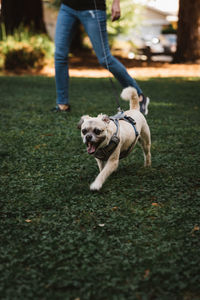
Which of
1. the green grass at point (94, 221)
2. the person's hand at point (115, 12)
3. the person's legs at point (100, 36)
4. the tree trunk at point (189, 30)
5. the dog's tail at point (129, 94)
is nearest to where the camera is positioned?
the green grass at point (94, 221)

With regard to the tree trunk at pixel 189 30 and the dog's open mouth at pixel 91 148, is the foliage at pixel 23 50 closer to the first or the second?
the tree trunk at pixel 189 30

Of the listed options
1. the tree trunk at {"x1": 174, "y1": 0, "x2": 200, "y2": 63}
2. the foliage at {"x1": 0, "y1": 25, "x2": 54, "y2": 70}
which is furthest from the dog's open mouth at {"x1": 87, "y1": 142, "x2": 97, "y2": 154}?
the tree trunk at {"x1": 174, "y1": 0, "x2": 200, "y2": 63}

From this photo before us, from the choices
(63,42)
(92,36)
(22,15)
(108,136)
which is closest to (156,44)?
(22,15)

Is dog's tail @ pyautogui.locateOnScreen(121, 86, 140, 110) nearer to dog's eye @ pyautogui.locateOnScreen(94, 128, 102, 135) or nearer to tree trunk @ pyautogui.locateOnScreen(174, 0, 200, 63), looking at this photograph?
dog's eye @ pyautogui.locateOnScreen(94, 128, 102, 135)

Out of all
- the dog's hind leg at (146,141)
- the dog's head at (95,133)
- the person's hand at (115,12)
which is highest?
the person's hand at (115,12)

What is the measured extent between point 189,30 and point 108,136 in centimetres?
1533

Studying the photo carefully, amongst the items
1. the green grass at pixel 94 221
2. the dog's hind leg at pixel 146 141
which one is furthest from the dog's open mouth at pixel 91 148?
the dog's hind leg at pixel 146 141

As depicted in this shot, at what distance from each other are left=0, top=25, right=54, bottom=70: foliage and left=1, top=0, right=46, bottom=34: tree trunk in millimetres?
1366

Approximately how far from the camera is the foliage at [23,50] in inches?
589

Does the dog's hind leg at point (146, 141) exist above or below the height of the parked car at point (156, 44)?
above

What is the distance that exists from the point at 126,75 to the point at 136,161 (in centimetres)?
196

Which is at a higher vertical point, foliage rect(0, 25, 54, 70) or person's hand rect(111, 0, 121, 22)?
person's hand rect(111, 0, 121, 22)

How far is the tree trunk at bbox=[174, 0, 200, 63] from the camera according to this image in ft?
55.3

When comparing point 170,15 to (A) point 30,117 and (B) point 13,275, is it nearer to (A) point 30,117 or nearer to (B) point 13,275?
(A) point 30,117
